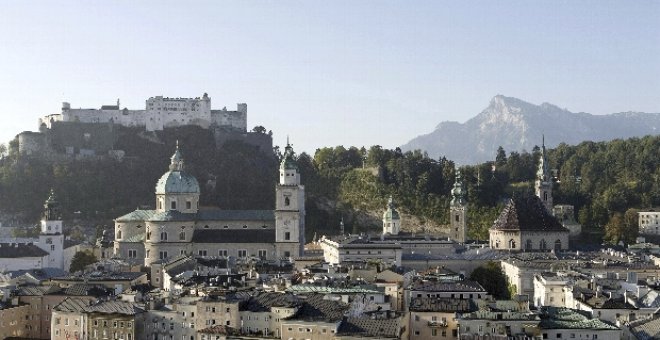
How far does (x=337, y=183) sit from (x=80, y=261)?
48851mm

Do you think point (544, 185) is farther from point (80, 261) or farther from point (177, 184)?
point (80, 261)

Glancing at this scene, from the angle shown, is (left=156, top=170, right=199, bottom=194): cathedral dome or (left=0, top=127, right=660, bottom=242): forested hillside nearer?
(left=156, top=170, right=199, bottom=194): cathedral dome

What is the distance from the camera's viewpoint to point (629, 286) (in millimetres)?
65188

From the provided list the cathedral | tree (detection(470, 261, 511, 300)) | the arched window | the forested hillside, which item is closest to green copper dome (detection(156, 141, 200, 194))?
the cathedral

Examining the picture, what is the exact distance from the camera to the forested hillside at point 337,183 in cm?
12150

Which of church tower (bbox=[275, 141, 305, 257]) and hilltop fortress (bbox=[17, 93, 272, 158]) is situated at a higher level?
hilltop fortress (bbox=[17, 93, 272, 158])

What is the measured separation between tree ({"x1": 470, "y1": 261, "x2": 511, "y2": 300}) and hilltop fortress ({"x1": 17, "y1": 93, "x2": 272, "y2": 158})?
70230 millimetres

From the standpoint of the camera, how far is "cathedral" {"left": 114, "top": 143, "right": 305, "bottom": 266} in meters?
90.1

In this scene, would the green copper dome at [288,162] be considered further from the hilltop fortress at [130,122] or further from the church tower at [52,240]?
the hilltop fortress at [130,122]

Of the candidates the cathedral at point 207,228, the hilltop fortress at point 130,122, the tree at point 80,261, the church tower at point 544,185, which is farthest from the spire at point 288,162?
the hilltop fortress at point 130,122

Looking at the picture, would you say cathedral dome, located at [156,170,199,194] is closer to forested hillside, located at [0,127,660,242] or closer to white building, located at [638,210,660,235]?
forested hillside, located at [0,127,660,242]

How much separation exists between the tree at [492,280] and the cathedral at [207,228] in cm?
1951

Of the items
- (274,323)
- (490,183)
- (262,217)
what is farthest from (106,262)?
(490,183)

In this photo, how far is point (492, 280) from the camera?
75562 mm
